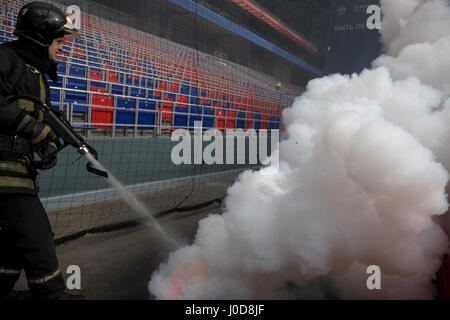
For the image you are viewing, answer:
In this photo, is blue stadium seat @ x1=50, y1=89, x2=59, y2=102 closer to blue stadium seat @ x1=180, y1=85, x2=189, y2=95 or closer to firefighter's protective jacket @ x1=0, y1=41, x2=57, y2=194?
firefighter's protective jacket @ x1=0, y1=41, x2=57, y2=194

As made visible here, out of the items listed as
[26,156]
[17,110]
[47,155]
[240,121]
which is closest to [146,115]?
[240,121]

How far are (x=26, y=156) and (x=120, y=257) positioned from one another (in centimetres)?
188

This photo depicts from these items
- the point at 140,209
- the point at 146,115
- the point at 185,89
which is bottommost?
the point at 140,209

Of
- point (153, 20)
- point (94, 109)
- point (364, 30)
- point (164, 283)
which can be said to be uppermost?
point (153, 20)

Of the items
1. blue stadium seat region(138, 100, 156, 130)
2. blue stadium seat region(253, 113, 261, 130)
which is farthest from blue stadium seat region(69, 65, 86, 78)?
blue stadium seat region(253, 113, 261, 130)

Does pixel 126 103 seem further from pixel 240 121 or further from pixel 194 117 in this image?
pixel 240 121

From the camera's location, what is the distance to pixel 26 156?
1.94 meters

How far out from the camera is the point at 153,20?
14469 mm

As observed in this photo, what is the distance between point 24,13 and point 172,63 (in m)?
10.9

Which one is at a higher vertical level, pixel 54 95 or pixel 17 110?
pixel 54 95

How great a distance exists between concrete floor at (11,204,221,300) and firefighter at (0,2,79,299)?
0.77 meters

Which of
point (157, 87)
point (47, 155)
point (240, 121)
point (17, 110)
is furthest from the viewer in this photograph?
point (240, 121)

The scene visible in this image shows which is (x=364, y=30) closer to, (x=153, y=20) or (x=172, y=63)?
(x=172, y=63)

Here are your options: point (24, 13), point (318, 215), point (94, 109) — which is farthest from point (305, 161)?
point (94, 109)
